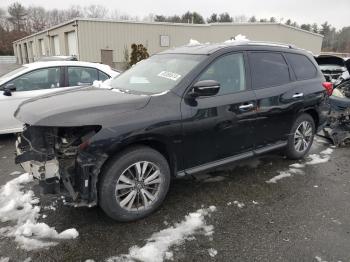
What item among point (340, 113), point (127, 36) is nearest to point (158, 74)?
point (340, 113)

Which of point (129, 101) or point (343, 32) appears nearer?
point (129, 101)

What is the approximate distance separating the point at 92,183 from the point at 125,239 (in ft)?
2.12

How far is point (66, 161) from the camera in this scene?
3.09 meters

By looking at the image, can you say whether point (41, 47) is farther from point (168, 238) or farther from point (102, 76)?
point (168, 238)

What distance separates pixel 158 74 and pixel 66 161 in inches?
62.2

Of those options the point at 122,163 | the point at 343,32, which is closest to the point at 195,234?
the point at 122,163

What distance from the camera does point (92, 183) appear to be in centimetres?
298

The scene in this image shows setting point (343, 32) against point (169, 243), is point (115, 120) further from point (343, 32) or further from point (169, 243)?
point (343, 32)

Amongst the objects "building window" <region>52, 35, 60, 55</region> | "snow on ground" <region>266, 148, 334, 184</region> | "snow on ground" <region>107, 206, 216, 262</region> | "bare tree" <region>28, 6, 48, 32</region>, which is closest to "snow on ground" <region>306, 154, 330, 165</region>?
"snow on ground" <region>266, 148, 334, 184</region>

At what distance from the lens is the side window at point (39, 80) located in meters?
6.02

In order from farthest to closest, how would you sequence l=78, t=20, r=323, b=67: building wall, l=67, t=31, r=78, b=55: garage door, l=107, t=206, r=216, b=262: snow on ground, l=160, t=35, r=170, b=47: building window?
l=160, t=35, r=170, b=47: building window < l=67, t=31, r=78, b=55: garage door < l=78, t=20, r=323, b=67: building wall < l=107, t=206, r=216, b=262: snow on ground

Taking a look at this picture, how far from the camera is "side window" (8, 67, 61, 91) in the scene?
19.7ft

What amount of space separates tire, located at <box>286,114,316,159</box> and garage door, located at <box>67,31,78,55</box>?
20168 millimetres

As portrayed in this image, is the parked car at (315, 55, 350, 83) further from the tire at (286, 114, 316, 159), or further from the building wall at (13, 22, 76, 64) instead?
the building wall at (13, 22, 76, 64)
